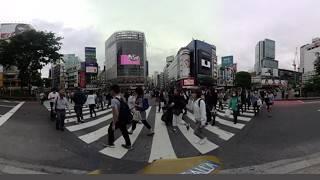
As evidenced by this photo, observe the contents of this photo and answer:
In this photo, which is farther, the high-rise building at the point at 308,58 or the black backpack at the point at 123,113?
the high-rise building at the point at 308,58

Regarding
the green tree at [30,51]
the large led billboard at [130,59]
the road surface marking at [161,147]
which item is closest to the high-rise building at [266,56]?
the large led billboard at [130,59]

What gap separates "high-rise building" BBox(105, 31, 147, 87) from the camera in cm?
10994

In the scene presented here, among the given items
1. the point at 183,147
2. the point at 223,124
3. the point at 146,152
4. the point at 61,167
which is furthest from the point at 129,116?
the point at 223,124

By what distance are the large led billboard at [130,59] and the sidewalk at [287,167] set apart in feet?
341

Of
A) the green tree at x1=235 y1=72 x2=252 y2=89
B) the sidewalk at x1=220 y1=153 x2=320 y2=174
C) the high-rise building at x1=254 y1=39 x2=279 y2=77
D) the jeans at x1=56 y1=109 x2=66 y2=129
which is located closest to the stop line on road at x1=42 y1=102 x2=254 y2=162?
the jeans at x1=56 y1=109 x2=66 y2=129

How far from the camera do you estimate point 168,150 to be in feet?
31.3

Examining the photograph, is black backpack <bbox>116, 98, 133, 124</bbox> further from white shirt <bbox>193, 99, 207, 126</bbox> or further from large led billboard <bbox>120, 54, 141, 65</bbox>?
large led billboard <bbox>120, 54, 141, 65</bbox>

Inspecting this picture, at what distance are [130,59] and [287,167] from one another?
105805mm

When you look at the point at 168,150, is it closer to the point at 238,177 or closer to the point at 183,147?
the point at 183,147

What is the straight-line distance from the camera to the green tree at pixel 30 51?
4038 centimetres

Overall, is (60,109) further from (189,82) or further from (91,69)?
(189,82)

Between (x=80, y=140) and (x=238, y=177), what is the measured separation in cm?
648

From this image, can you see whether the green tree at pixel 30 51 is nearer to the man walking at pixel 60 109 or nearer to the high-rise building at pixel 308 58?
the man walking at pixel 60 109

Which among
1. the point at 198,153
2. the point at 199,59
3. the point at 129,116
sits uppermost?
the point at 199,59
